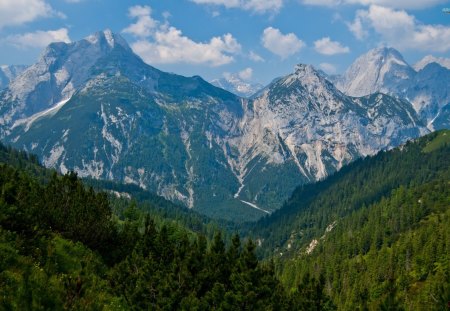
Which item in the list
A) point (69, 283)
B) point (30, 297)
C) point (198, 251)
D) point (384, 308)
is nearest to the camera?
point (30, 297)

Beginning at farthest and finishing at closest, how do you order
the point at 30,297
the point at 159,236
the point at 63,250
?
the point at 159,236
the point at 63,250
the point at 30,297

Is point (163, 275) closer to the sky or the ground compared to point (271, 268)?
closer to the ground

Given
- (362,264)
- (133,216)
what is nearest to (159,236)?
(133,216)

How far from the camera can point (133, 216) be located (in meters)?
172

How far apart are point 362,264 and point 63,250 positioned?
149 m

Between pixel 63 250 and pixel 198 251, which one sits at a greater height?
pixel 198 251

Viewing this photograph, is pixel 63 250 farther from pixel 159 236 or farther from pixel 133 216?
pixel 133 216

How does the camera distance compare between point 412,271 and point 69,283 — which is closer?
point 69,283

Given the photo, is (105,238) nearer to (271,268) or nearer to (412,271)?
(271,268)

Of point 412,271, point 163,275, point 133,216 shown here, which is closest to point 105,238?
point 163,275

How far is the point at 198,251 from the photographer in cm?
6188

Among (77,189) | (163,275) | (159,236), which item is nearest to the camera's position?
(163,275)

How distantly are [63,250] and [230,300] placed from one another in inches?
891

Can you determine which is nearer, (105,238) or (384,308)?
(384,308)
